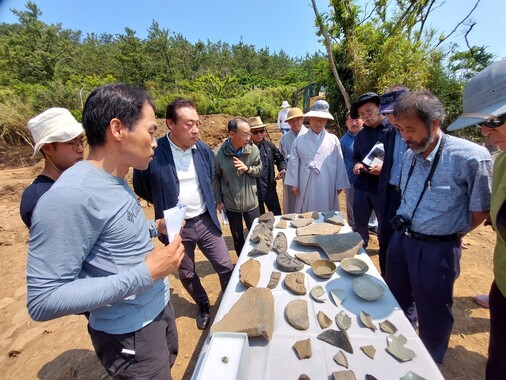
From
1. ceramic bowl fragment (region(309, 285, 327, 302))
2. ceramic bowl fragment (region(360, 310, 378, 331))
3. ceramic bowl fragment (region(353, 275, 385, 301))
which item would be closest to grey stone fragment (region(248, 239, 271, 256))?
ceramic bowl fragment (region(309, 285, 327, 302))

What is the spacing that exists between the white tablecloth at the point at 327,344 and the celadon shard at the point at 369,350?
1cm

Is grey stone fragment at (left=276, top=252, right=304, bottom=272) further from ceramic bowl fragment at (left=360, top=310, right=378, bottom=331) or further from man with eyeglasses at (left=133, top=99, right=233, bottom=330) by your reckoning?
man with eyeglasses at (left=133, top=99, right=233, bottom=330)

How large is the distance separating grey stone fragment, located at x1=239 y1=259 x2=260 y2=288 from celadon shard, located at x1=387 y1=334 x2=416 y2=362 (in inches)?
27.6

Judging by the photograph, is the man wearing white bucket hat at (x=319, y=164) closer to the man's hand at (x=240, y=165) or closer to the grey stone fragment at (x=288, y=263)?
the man's hand at (x=240, y=165)

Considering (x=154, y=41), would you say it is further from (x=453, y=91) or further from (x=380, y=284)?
(x=380, y=284)

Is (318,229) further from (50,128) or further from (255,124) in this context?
(255,124)

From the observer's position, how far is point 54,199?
877 mm

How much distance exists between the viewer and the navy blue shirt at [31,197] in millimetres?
1416

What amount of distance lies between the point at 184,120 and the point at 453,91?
1022 cm

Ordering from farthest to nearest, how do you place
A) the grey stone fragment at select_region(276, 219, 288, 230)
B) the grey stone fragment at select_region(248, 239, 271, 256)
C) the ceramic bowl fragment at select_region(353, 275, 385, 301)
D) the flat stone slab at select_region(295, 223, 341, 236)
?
the grey stone fragment at select_region(276, 219, 288, 230), the flat stone slab at select_region(295, 223, 341, 236), the grey stone fragment at select_region(248, 239, 271, 256), the ceramic bowl fragment at select_region(353, 275, 385, 301)

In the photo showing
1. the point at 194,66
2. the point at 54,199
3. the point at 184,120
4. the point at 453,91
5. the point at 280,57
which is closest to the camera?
the point at 54,199

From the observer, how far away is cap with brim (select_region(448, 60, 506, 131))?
3.45ft

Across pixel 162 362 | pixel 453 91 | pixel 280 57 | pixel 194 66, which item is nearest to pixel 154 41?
pixel 194 66

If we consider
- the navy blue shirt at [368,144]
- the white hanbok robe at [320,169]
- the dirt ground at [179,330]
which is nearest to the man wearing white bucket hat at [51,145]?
the dirt ground at [179,330]
